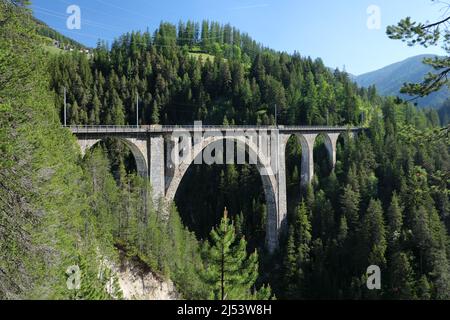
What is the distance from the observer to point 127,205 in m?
28.9

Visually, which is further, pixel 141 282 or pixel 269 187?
pixel 269 187

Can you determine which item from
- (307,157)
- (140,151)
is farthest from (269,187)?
(140,151)

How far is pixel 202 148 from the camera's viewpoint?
38.7m

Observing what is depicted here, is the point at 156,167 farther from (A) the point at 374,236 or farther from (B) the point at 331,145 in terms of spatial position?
(B) the point at 331,145

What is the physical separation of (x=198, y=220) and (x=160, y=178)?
35262mm

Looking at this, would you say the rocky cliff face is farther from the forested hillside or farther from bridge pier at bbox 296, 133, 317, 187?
bridge pier at bbox 296, 133, 317, 187

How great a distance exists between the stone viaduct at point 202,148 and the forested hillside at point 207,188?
1873mm

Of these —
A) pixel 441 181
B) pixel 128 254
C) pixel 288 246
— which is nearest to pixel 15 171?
pixel 441 181

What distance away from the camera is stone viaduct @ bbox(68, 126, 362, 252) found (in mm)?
31469

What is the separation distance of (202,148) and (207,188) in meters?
32.0

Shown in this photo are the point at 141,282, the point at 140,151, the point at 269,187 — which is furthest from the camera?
the point at 269,187

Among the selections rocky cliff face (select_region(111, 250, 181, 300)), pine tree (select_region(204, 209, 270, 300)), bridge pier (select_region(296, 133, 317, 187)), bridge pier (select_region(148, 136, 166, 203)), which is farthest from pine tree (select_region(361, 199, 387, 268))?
pine tree (select_region(204, 209, 270, 300))

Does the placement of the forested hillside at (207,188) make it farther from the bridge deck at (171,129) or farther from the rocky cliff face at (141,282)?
the bridge deck at (171,129)
